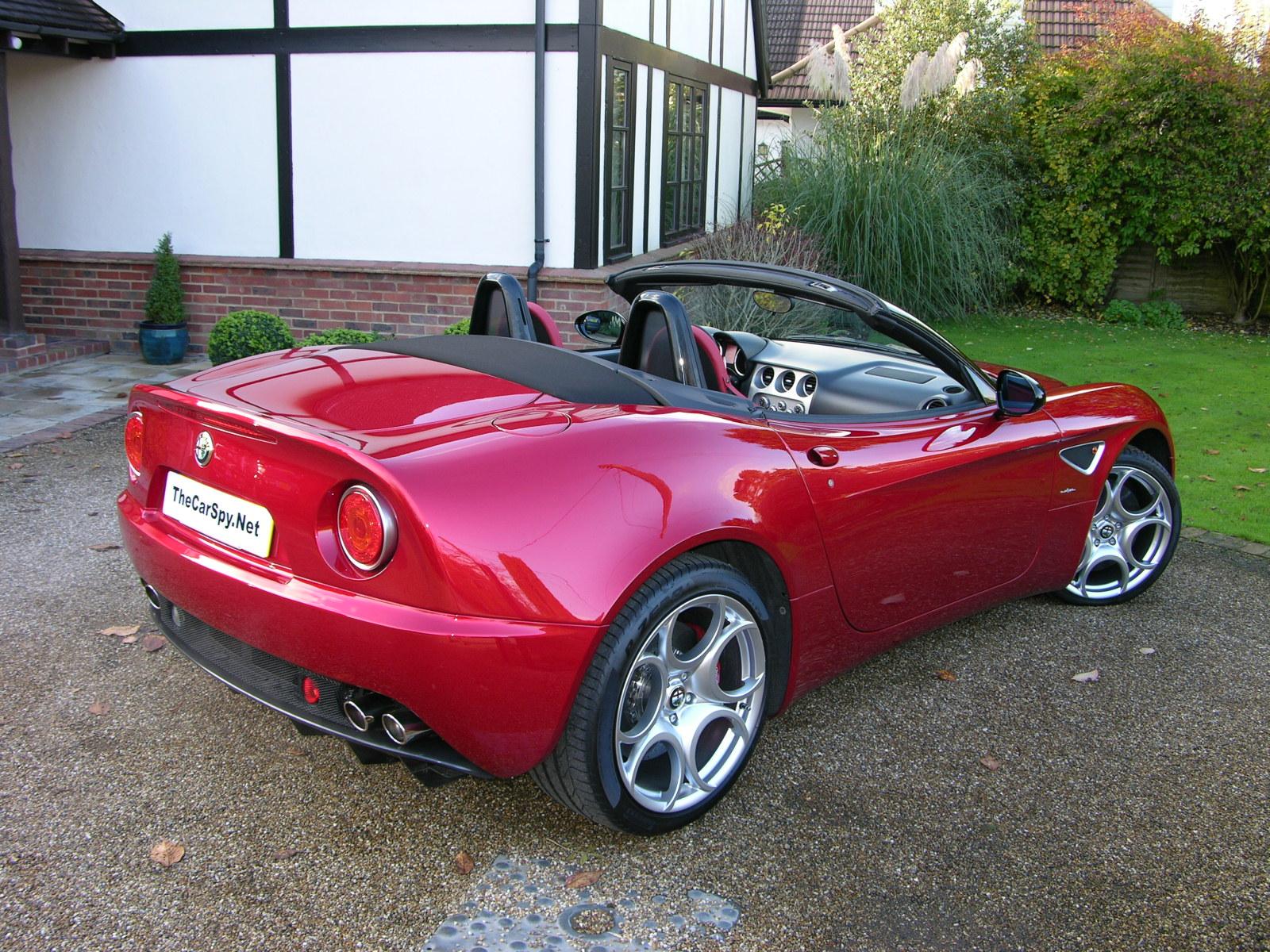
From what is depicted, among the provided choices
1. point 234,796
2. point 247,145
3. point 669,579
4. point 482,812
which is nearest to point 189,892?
point 234,796

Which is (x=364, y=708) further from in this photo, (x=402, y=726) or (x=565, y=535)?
(x=565, y=535)

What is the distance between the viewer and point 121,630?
3930mm

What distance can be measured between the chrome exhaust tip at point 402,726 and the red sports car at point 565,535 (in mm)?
11

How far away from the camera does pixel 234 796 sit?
9.34 ft

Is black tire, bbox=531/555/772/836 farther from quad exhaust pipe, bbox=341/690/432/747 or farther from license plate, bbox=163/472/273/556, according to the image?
license plate, bbox=163/472/273/556

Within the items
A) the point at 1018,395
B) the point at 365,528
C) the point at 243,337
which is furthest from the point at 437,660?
the point at 243,337

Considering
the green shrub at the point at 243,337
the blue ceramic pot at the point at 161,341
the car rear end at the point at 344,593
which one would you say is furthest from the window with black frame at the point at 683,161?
the car rear end at the point at 344,593

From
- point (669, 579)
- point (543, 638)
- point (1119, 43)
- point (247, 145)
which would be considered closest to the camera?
point (543, 638)

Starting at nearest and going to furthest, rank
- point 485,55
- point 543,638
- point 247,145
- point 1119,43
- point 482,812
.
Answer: point 543,638
point 482,812
point 485,55
point 247,145
point 1119,43

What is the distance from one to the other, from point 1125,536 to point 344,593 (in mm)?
3203

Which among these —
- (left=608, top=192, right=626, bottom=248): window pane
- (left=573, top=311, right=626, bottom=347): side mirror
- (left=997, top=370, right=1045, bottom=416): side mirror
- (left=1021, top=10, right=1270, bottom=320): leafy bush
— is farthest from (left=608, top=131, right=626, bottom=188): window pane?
(left=997, top=370, right=1045, bottom=416): side mirror

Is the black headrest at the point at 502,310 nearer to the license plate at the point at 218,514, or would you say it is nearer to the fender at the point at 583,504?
the fender at the point at 583,504

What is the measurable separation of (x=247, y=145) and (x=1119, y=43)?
34.5 feet

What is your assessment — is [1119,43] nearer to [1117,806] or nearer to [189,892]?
[1117,806]
